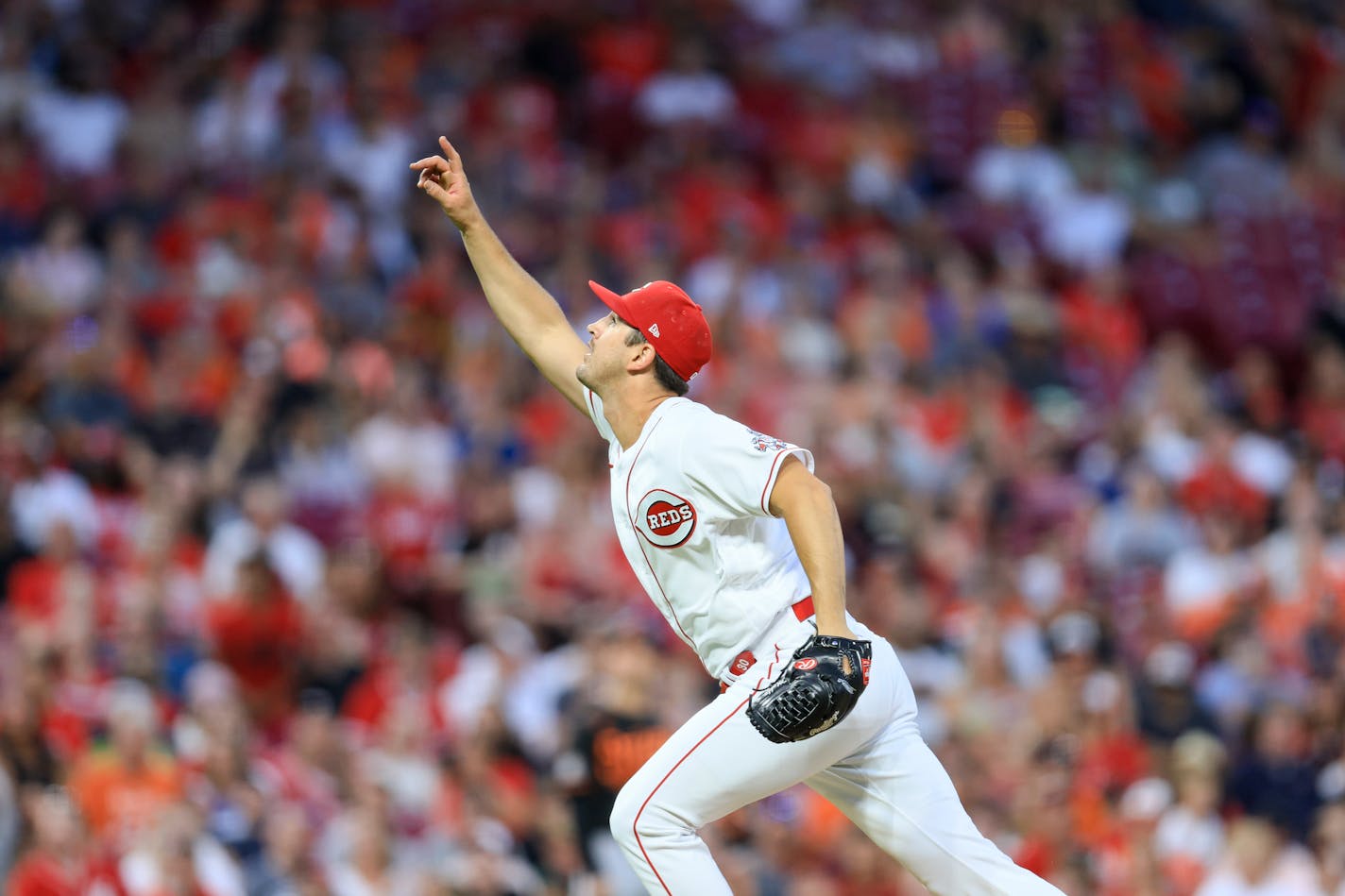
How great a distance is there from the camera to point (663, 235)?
12.0 metres

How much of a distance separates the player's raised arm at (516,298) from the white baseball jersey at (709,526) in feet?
2.13

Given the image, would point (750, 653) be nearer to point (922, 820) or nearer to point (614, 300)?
point (922, 820)

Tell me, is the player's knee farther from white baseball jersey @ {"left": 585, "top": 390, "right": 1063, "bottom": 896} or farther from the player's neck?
the player's neck

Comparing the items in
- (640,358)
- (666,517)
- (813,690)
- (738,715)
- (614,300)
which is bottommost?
(738,715)

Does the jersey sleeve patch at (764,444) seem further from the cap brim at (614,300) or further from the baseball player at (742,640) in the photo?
the cap brim at (614,300)

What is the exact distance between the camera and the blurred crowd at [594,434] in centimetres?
794

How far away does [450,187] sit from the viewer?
518 cm

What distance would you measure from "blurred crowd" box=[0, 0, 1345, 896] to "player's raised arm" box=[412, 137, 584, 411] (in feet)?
7.84

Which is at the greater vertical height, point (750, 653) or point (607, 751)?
point (750, 653)

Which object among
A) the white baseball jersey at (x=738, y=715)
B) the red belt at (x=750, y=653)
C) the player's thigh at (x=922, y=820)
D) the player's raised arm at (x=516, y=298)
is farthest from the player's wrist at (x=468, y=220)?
the player's thigh at (x=922, y=820)

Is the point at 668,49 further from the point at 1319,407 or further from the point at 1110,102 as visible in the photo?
the point at 1319,407

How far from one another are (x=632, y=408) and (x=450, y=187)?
974mm

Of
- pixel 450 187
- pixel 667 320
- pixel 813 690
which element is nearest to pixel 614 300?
pixel 667 320

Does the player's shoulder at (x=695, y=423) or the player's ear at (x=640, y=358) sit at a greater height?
the player's ear at (x=640, y=358)
